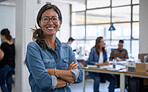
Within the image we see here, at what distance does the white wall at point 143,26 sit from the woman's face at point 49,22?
279 inches

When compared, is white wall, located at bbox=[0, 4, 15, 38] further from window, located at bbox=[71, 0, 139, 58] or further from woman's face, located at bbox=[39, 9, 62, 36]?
woman's face, located at bbox=[39, 9, 62, 36]

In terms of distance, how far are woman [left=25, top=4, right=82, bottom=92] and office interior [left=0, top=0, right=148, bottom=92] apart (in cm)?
341

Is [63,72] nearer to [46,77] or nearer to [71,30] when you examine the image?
[46,77]

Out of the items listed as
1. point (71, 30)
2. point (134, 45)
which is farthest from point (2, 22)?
point (134, 45)

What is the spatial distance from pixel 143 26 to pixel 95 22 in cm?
286

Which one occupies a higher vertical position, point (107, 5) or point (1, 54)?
point (107, 5)

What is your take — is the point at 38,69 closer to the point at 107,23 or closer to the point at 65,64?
the point at 65,64

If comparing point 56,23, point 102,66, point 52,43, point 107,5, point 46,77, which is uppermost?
point 107,5

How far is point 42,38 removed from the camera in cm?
198

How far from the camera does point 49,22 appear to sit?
1937 mm

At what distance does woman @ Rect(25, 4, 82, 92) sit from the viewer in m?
1.89

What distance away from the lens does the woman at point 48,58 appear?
6.20 ft

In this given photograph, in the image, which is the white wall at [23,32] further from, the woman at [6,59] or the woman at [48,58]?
the woman at [48,58]

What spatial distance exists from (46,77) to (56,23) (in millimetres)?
442
